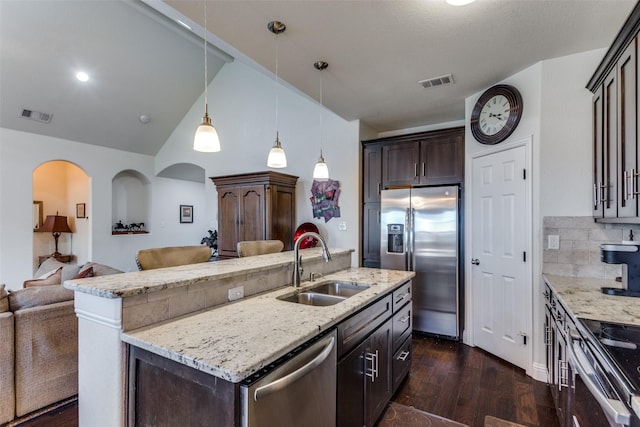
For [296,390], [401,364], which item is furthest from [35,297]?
[401,364]

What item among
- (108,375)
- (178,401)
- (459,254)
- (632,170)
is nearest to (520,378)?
(459,254)

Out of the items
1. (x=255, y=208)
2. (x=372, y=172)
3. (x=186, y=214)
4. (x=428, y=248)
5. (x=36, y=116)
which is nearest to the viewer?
(x=428, y=248)

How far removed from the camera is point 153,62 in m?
5.06

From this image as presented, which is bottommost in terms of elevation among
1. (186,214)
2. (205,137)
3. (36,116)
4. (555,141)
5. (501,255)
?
(501,255)

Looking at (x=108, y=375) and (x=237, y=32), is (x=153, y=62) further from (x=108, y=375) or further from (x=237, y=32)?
(x=108, y=375)

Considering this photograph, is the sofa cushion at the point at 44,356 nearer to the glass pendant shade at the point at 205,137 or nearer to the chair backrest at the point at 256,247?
the chair backrest at the point at 256,247

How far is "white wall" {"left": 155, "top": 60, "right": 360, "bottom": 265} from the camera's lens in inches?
168

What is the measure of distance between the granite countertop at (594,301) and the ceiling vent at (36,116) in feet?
22.2

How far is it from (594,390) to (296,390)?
1099 mm

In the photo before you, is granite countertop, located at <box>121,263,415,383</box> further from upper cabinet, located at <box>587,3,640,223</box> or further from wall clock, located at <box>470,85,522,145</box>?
wall clock, located at <box>470,85,522,145</box>

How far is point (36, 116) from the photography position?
15.8 ft

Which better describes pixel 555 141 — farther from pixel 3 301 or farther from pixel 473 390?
pixel 3 301

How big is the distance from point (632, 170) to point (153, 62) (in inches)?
235

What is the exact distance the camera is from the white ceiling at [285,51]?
202 cm
